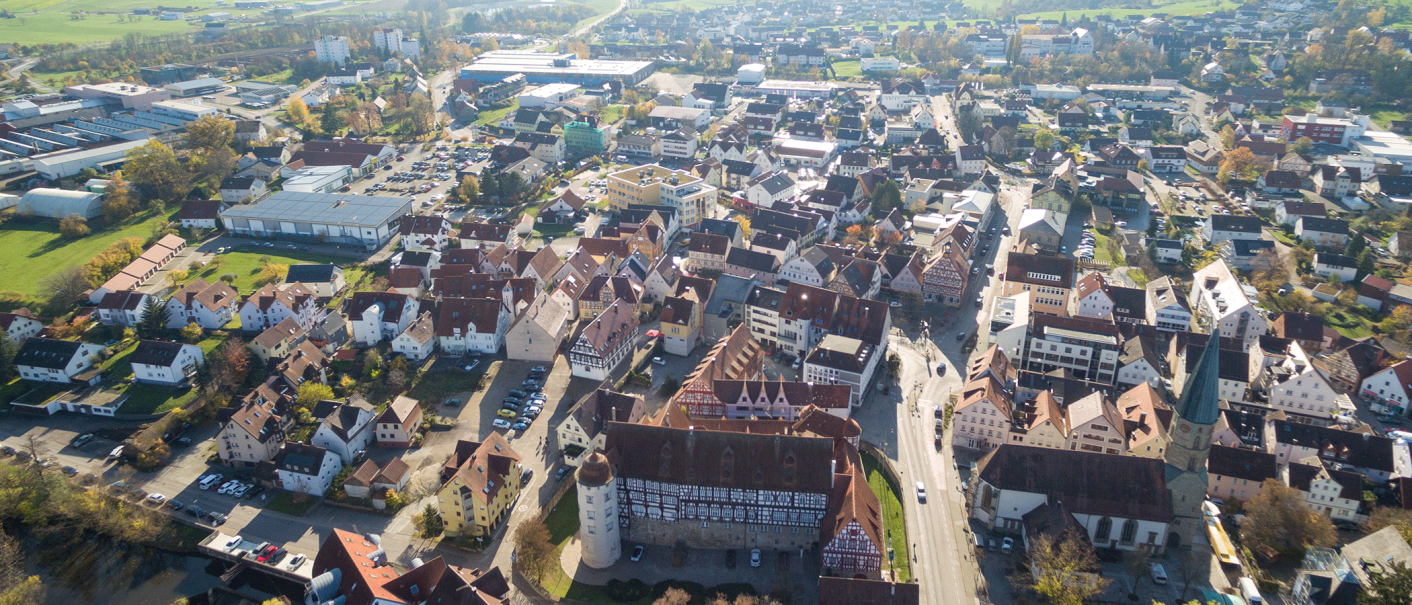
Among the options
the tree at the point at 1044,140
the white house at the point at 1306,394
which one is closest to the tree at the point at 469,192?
the tree at the point at 1044,140

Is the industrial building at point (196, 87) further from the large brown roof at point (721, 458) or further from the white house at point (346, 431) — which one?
the large brown roof at point (721, 458)

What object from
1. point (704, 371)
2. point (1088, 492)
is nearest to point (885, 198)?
point (704, 371)

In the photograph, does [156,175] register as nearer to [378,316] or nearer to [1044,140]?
[378,316]

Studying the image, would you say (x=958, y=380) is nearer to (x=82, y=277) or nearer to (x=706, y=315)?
(x=706, y=315)

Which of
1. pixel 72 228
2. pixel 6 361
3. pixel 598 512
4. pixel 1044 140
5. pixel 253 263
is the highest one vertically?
pixel 1044 140

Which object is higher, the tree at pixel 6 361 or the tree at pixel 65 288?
the tree at pixel 65 288

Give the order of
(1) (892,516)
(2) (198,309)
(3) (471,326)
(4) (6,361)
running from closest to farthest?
(1) (892,516)
(4) (6,361)
(3) (471,326)
(2) (198,309)
